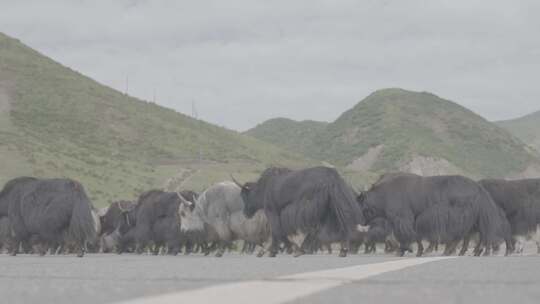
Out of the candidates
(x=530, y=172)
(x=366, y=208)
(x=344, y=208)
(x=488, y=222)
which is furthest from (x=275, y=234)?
(x=530, y=172)

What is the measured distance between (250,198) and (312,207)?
104 inches

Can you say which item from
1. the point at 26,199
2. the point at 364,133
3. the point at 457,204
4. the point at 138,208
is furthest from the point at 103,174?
the point at 364,133

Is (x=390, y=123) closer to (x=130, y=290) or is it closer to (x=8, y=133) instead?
(x=8, y=133)

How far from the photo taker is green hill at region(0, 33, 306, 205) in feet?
181

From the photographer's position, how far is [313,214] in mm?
15523

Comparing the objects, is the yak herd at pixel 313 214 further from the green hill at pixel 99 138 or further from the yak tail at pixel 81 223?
the green hill at pixel 99 138

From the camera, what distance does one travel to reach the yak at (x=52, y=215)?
17.2 m

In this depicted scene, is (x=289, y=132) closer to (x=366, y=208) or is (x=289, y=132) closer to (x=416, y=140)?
(x=416, y=140)

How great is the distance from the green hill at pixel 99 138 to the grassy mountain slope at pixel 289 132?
60631mm

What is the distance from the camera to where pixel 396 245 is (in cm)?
1802

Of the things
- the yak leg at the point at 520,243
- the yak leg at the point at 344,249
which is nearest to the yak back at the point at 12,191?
the yak leg at the point at 344,249

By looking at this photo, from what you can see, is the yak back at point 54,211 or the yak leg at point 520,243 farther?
the yak leg at point 520,243

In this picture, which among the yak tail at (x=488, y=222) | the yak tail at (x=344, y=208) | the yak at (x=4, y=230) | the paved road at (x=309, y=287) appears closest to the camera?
the paved road at (x=309, y=287)

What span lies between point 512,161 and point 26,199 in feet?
393
